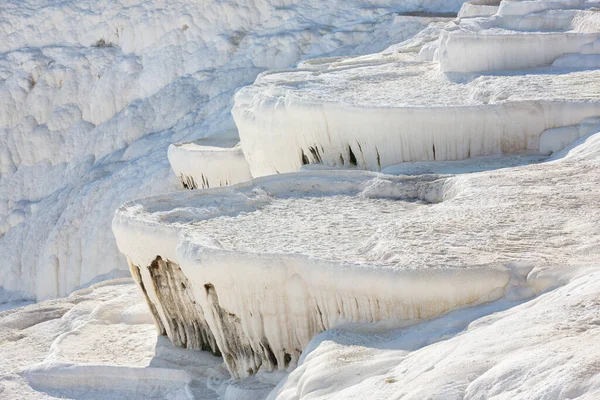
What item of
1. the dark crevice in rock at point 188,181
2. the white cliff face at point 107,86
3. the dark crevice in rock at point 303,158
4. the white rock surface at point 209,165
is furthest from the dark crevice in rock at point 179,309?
the white cliff face at point 107,86

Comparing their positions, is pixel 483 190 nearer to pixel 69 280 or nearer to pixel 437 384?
pixel 437 384

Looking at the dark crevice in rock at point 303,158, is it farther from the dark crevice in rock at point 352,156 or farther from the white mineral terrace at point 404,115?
the dark crevice in rock at point 352,156

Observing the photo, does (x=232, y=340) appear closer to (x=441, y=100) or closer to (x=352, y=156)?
(x=352, y=156)

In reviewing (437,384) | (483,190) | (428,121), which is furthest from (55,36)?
(437,384)

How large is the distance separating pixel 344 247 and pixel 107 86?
463 inches

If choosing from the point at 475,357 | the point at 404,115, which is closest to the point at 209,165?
the point at 404,115

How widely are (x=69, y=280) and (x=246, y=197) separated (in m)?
7.45

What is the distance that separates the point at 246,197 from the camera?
22.5ft

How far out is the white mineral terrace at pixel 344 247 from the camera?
4824mm

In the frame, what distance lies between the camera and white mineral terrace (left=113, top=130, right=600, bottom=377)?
482 centimetres

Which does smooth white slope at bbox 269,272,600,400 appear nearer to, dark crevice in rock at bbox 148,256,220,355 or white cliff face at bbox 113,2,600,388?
white cliff face at bbox 113,2,600,388

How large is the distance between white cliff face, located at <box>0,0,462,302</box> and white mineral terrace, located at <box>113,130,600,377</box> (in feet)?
22.9

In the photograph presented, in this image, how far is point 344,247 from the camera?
5477mm

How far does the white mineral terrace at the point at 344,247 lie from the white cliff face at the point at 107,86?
6966mm
